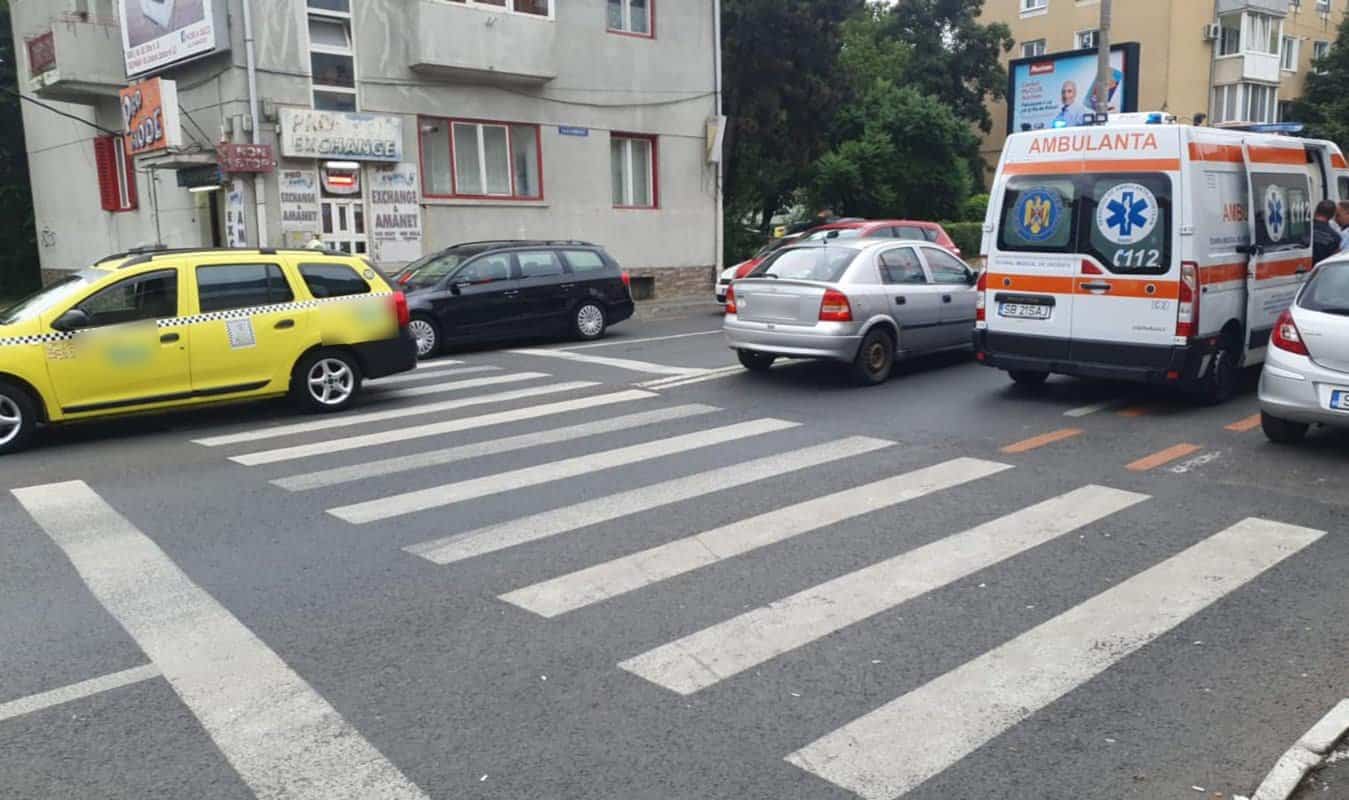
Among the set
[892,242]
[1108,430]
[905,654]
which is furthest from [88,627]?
[892,242]

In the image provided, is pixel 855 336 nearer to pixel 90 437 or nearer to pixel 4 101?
pixel 90 437

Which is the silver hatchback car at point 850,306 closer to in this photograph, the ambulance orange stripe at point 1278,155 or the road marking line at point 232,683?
the ambulance orange stripe at point 1278,155

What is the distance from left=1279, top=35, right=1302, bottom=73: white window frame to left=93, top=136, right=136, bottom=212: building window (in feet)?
152

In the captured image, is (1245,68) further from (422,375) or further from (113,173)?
(422,375)

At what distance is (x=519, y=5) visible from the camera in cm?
Answer: 2147

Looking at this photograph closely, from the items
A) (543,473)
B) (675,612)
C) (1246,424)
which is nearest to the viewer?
(675,612)

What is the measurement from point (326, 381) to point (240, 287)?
122 centimetres

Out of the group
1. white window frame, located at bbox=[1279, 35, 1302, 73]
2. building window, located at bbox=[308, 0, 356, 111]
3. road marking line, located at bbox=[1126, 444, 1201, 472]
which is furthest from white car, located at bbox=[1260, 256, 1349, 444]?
white window frame, located at bbox=[1279, 35, 1302, 73]

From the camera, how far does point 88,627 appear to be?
5145mm

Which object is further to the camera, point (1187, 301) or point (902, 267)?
point (902, 267)

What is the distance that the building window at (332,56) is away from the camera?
1916 centimetres

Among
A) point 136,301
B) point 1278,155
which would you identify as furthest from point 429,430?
point 1278,155

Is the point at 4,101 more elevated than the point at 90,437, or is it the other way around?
the point at 4,101

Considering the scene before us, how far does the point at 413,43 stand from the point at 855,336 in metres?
12.4
